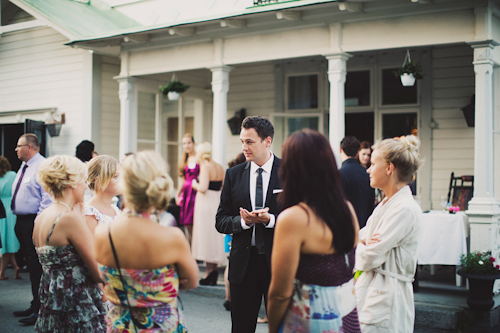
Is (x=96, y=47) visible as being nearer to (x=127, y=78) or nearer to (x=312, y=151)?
(x=127, y=78)

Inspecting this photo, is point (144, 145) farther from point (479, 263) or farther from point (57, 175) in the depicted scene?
point (57, 175)

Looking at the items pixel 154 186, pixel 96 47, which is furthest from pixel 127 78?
pixel 154 186

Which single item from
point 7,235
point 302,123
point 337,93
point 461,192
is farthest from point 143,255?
point 302,123

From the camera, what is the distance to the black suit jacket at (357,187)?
17.7 feet

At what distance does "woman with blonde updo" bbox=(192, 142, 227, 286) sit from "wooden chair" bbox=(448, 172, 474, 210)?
3.60m

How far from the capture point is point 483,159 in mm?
6098

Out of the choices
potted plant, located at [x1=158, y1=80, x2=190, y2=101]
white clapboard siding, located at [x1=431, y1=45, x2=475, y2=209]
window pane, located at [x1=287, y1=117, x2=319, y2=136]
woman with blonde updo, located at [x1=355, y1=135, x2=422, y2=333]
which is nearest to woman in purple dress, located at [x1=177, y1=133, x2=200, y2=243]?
potted plant, located at [x1=158, y1=80, x2=190, y2=101]

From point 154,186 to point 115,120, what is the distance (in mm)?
8960

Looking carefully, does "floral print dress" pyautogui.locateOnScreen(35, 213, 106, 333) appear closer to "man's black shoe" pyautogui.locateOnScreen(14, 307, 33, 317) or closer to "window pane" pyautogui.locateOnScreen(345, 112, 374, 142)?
"man's black shoe" pyautogui.locateOnScreen(14, 307, 33, 317)

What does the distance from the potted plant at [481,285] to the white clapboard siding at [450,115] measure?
276 centimetres

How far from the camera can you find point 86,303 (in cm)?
324

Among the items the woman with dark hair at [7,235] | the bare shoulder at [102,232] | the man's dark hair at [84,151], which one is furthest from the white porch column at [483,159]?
the woman with dark hair at [7,235]

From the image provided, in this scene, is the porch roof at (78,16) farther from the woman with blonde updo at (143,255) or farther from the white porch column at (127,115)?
the woman with blonde updo at (143,255)

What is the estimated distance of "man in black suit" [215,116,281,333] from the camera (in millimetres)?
3598
